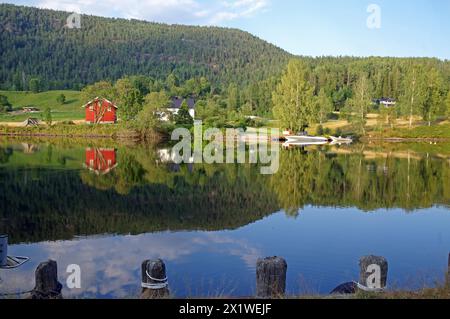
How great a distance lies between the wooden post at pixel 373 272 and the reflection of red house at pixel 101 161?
25216 mm

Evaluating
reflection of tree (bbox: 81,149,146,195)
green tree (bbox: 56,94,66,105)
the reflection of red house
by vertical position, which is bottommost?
reflection of tree (bbox: 81,149,146,195)

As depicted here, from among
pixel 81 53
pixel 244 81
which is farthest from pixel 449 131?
pixel 81 53

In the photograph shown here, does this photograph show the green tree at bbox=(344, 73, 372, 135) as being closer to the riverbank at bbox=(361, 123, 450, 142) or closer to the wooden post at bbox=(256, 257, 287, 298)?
the riverbank at bbox=(361, 123, 450, 142)

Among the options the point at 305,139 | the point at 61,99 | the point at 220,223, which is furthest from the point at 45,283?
the point at 61,99

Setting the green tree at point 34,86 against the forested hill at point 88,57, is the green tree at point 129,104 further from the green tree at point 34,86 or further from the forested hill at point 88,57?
the forested hill at point 88,57

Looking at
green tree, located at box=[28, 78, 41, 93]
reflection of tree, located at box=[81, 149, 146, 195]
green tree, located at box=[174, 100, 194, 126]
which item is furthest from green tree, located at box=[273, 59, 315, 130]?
green tree, located at box=[28, 78, 41, 93]

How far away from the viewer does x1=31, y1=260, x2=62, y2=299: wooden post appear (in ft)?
24.9

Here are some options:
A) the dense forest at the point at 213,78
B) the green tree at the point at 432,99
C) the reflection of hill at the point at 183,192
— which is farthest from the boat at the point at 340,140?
the reflection of hill at the point at 183,192

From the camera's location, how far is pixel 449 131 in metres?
73.1

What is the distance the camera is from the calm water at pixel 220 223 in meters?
12.7

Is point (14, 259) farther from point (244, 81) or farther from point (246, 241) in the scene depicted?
point (244, 81)

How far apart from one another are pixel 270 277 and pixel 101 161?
31.9 meters

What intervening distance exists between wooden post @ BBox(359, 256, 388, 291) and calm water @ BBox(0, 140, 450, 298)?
248 centimetres

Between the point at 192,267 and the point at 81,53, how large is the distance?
16195cm
